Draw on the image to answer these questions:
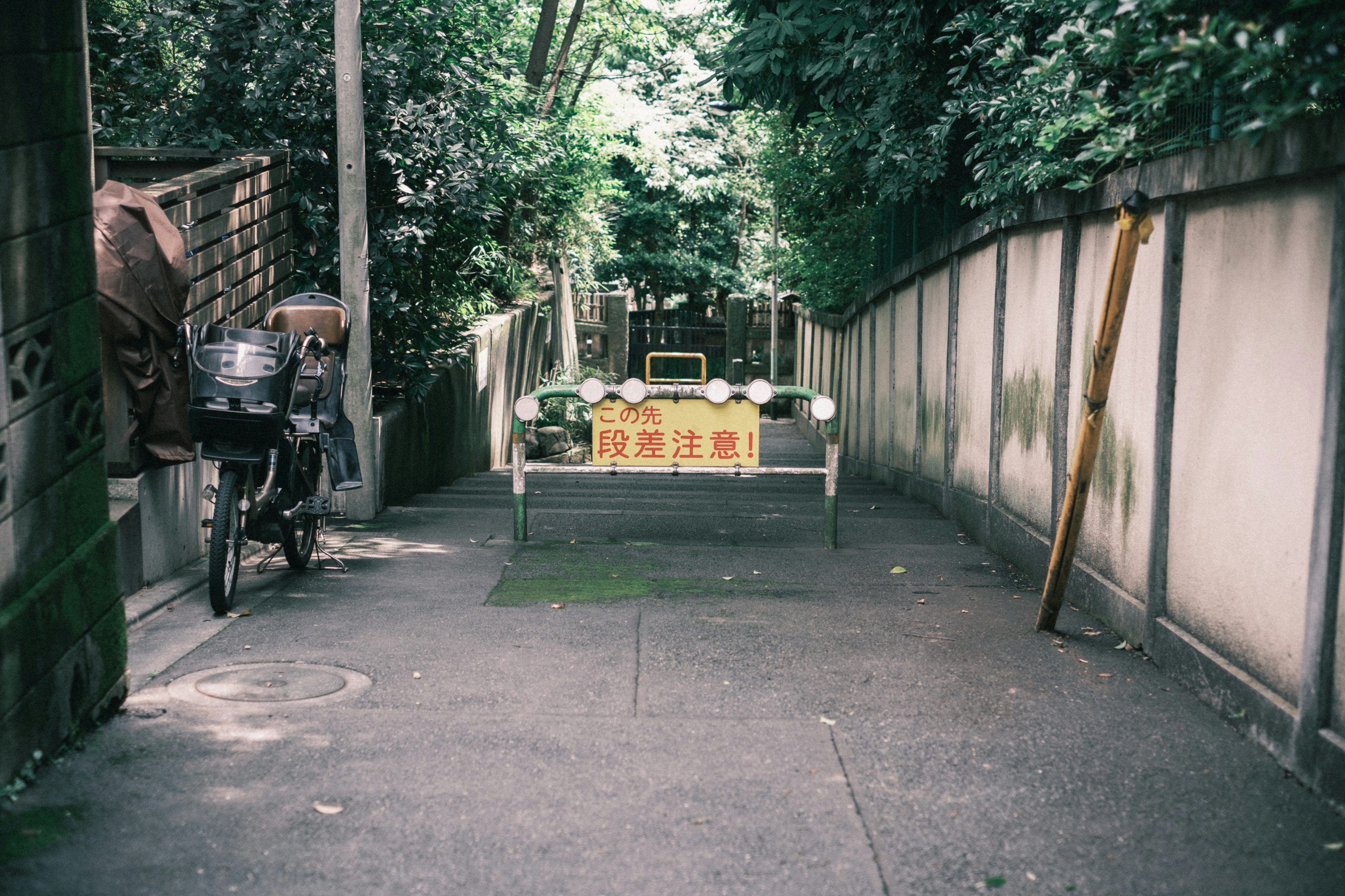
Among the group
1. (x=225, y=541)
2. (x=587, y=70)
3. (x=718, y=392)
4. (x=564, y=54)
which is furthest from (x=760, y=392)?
(x=587, y=70)

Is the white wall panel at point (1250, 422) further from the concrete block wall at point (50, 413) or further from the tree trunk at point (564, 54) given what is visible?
the tree trunk at point (564, 54)

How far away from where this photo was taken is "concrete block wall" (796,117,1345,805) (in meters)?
3.69

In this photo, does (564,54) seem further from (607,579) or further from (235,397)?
(235,397)

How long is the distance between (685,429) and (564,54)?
46.5ft

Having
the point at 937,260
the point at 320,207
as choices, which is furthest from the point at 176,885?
the point at 937,260

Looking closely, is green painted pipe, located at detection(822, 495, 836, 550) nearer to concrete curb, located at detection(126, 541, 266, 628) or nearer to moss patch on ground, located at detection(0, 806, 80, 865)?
concrete curb, located at detection(126, 541, 266, 628)

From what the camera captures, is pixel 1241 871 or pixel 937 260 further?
pixel 937 260

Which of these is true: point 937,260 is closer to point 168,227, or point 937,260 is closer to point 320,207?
point 320,207

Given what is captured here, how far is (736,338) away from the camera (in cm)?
3038

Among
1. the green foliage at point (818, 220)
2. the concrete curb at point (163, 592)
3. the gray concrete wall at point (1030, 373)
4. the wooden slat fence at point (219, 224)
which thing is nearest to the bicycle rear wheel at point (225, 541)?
the concrete curb at point (163, 592)

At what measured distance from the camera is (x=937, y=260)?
1091cm

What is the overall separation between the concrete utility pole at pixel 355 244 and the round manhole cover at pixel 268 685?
3.63m

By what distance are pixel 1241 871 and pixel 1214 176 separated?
8.47ft

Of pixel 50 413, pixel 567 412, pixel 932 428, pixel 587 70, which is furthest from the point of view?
pixel 587 70
